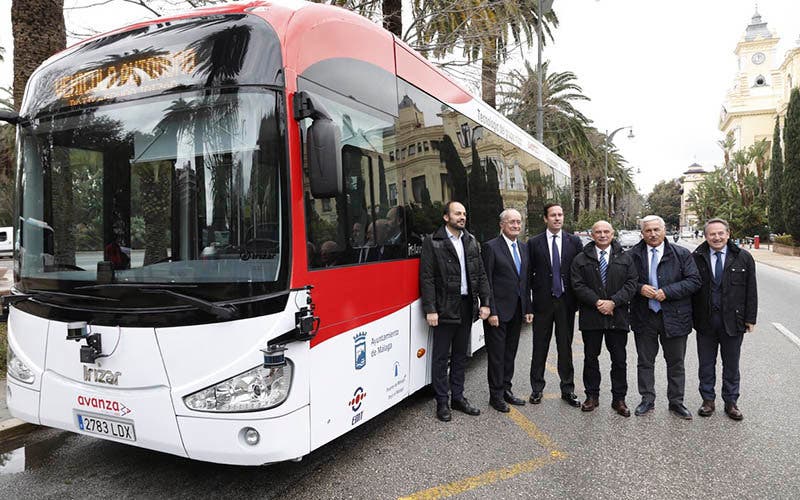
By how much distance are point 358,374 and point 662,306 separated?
295 centimetres

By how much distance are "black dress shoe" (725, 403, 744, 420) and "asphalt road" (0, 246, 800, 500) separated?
0.06 m

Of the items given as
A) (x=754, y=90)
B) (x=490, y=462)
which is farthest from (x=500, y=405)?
(x=754, y=90)

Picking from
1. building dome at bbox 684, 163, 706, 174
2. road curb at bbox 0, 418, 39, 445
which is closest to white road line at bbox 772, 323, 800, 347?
road curb at bbox 0, 418, 39, 445

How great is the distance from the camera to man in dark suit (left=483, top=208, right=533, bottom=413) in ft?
17.3

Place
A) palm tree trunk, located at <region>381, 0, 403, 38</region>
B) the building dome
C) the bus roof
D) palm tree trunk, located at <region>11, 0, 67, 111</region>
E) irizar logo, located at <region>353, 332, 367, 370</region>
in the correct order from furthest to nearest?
the building dome, palm tree trunk, located at <region>381, 0, 403, 38</region>, palm tree trunk, located at <region>11, 0, 67, 111</region>, irizar logo, located at <region>353, 332, 367, 370</region>, the bus roof

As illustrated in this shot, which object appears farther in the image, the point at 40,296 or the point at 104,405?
the point at 40,296

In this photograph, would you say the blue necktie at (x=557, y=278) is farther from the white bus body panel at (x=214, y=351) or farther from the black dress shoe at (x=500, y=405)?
the white bus body panel at (x=214, y=351)

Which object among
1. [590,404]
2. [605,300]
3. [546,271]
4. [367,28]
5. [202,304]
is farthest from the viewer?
[546,271]

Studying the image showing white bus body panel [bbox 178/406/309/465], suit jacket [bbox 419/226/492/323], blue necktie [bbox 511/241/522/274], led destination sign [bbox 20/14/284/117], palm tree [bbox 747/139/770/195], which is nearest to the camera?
white bus body panel [bbox 178/406/309/465]

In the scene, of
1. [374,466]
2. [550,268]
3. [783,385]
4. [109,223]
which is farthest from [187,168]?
[783,385]

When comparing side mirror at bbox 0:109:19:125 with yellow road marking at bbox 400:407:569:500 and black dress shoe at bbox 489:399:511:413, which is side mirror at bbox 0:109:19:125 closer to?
yellow road marking at bbox 400:407:569:500

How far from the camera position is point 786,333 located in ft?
29.5

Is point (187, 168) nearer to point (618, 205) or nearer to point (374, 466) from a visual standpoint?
point (374, 466)

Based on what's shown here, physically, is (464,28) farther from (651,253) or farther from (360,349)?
(360,349)
